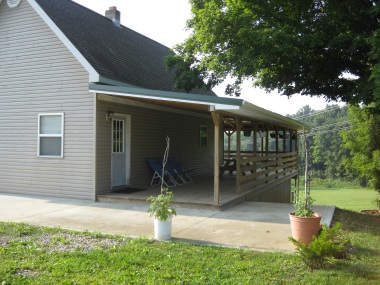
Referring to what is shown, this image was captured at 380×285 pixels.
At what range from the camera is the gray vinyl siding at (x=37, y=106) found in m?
9.45

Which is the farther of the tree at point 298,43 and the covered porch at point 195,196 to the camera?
the tree at point 298,43

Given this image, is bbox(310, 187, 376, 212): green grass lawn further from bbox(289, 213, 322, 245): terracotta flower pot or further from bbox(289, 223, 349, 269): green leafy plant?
bbox(289, 223, 349, 269): green leafy plant

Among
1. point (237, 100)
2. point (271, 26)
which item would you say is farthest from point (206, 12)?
point (237, 100)

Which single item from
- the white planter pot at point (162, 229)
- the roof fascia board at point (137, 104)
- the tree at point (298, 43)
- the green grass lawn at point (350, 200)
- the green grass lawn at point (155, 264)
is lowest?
the green grass lawn at point (350, 200)

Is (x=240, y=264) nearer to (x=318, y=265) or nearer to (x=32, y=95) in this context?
(x=318, y=265)

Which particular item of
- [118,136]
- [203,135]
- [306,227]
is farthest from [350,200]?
[306,227]

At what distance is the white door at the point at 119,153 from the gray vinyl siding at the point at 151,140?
291 millimetres

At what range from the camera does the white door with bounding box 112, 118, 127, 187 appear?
10.2 meters

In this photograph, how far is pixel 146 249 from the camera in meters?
4.96

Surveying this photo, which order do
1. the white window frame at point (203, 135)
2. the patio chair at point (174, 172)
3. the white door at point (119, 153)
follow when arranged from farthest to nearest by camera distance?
the white window frame at point (203, 135) → the patio chair at point (174, 172) → the white door at point (119, 153)

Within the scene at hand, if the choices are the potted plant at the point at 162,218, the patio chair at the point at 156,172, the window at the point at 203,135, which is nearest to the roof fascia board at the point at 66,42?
the patio chair at the point at 156,172

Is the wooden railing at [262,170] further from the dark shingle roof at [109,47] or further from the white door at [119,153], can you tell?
the dark shingle roof at [109,47]

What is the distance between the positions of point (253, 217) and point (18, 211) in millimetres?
4982

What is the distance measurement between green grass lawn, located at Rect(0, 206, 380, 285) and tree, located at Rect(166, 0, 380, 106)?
5451 millimetres
